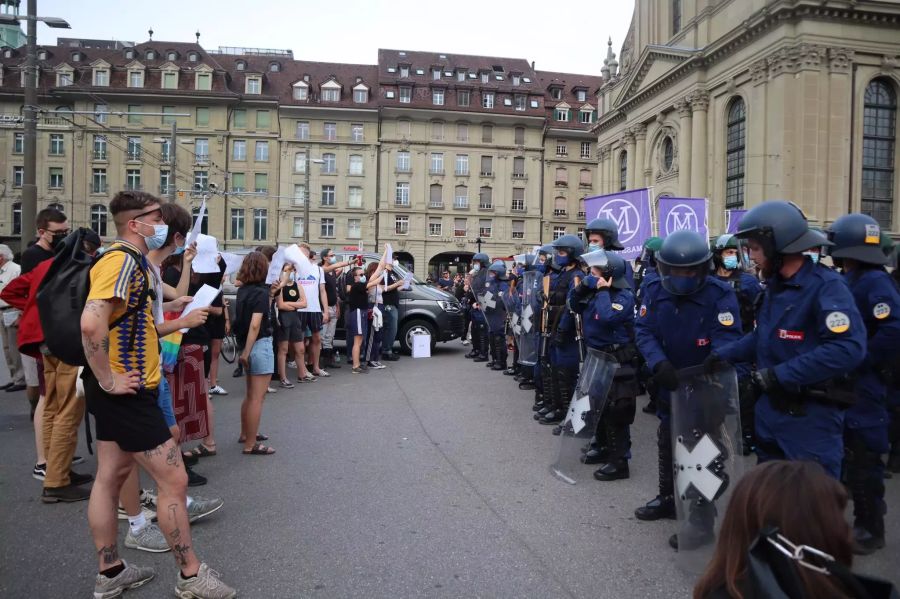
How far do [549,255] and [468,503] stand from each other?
436cm

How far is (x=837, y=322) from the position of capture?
10.9ft

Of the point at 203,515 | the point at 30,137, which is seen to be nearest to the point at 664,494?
the point at 203,515

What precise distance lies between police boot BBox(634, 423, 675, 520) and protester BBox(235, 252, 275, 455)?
3263 mm

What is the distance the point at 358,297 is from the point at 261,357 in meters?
6.35

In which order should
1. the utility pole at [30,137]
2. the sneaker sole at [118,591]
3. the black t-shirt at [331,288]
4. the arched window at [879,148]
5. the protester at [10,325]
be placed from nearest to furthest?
the sneaker sole at [118,591] → the protester at [10,325] → the black t-shirt at [331,288] → the utility pole at [30,137] → the arched window at [879,148]

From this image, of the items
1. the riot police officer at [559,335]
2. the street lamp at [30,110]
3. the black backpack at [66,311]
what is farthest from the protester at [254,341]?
the street lamp at [30,110]

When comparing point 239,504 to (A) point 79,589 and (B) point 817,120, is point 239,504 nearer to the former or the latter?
(A) point 79,589

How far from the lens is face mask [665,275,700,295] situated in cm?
437

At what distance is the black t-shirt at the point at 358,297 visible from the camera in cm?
1223

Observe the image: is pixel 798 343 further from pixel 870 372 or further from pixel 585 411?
pixel 585 411

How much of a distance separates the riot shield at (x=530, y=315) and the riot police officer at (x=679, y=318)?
3556mm

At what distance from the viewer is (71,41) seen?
6475 centimetres

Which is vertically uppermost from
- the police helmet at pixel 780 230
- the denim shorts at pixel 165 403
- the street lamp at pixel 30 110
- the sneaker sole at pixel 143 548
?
the street lamp at pixel 30 110

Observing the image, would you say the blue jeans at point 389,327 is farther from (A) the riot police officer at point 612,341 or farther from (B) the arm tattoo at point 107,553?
(B) the arm tattoo at point 107,553
